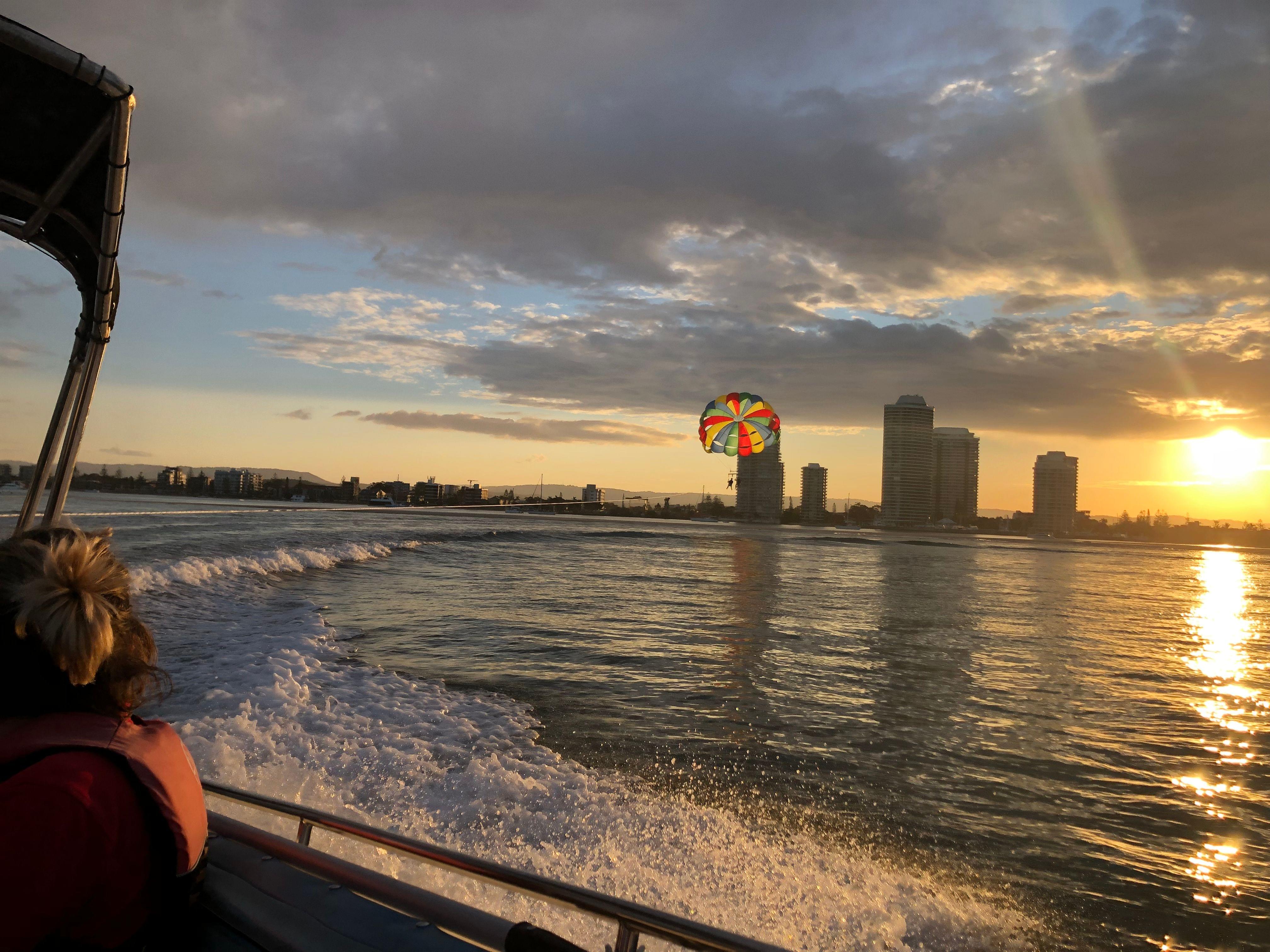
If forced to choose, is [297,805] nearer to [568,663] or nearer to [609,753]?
[609,753]

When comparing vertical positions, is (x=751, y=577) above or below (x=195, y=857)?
below

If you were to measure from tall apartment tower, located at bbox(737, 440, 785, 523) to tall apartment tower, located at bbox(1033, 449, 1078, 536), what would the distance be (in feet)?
153

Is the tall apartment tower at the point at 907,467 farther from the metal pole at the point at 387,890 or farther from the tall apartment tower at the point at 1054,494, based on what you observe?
the metal pole at the point at 387,890

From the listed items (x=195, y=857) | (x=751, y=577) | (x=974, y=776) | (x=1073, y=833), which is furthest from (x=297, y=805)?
(x=751, y=577)

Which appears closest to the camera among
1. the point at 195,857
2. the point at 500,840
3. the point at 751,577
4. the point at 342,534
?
the point at 195,857

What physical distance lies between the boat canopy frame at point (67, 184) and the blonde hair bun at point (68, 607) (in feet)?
3.94

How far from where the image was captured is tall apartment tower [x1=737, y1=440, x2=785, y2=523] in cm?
8500

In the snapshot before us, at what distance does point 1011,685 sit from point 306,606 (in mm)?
9668

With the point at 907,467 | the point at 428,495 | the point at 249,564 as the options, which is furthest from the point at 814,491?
the point at 249,564

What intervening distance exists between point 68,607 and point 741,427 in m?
24.7

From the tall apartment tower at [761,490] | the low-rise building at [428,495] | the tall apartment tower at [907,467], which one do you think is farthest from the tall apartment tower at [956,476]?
the low-rise building at [428,495]

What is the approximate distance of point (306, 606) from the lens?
1141 centimetres

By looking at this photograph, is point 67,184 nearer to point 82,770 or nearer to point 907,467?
point 82,770

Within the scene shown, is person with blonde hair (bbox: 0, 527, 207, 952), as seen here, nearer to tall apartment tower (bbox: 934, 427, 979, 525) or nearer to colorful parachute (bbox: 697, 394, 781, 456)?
colorful parachute (bbox: 697, 394, 781, 456)
